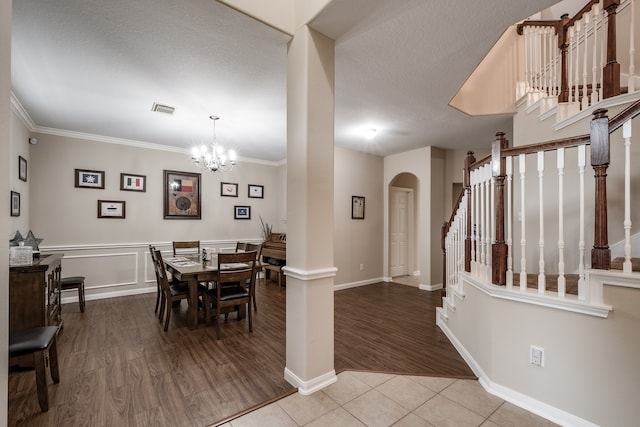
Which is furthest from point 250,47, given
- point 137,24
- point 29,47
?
point 29,47

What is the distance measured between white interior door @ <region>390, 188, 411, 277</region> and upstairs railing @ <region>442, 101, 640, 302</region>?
261 cm

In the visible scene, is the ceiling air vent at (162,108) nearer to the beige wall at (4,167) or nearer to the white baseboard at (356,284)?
the beige wall at (4,167)

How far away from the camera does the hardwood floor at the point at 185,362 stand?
1884mm

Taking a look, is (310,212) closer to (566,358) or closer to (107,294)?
(566,358)

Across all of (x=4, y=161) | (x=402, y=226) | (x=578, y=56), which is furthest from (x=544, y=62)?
(x=4, y=161)

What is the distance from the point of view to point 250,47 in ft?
7.38

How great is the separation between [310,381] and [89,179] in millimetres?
4572

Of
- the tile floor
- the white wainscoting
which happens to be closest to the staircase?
the tile floor

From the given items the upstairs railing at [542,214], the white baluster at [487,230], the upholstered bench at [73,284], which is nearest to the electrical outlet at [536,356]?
the upstairs railing at [542,214]

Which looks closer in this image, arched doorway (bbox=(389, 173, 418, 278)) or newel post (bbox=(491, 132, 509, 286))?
newel post (bbox=(491, 132, 509, 286))

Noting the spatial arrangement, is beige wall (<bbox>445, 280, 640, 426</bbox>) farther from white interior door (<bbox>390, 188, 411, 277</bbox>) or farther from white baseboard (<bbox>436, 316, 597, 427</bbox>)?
white interior door (<bbox>390, 188, 411, 277</bbox>)

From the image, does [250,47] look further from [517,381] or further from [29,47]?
[517,381]

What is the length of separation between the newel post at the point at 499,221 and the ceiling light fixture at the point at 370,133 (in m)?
2.34

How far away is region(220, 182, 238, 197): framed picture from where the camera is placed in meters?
5.72
